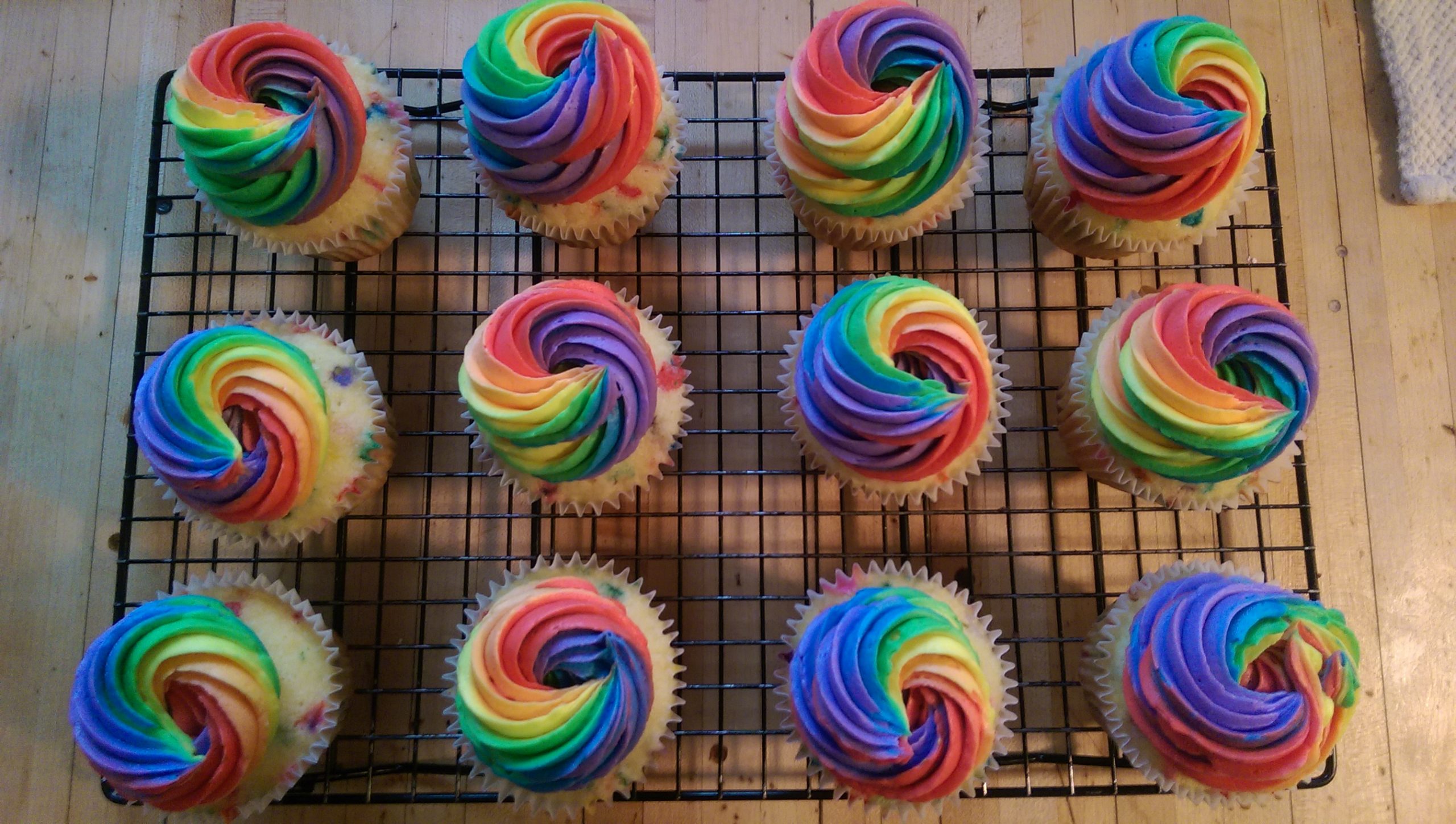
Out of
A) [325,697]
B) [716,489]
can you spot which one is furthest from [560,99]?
[325,697]

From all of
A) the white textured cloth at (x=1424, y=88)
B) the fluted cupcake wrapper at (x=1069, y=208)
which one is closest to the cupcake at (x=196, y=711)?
the fluted cupcake wrapper at (x=1069, y=208)

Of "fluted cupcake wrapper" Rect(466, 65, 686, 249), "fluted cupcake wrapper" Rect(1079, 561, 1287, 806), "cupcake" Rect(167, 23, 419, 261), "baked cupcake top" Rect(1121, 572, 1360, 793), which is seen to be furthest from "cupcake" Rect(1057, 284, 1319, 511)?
"cupcake" Rect(167, 23, 419, 261)

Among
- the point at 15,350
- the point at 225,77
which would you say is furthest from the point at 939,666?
the point at 15,350

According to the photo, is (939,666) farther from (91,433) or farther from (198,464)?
(91,433)

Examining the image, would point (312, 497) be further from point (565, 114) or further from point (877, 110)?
point (877, 110)

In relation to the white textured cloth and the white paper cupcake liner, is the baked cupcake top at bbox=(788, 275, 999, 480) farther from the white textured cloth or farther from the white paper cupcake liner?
the white textured cloth

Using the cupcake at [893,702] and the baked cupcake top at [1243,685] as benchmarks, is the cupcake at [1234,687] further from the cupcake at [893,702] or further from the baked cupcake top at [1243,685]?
the cupcake at [893,702]
